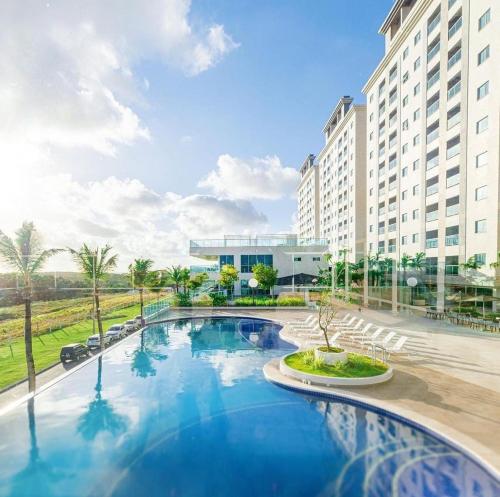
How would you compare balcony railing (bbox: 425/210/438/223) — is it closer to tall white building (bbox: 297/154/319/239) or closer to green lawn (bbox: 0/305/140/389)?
green lawn (bbox: 0/305/140/389)

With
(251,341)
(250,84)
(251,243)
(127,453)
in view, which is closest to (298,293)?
(251,243)

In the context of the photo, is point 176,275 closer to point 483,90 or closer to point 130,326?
point 130,326

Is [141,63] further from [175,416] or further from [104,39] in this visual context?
[175,416]

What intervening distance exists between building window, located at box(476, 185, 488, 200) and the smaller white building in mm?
15766

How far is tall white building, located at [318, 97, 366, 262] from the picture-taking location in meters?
39.8

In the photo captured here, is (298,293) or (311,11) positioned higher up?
(311,11)

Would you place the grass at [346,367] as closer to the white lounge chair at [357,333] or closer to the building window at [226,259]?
the white lounge chair at [357,333]

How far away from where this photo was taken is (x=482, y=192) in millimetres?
20406

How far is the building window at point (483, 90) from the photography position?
66.0 ft

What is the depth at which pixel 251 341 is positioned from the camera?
1584 centimetres

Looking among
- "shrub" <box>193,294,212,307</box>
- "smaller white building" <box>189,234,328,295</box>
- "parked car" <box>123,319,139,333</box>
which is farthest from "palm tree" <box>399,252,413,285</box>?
"parked car" <box>123,319,139,333</box>

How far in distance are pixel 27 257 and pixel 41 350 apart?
8.49 m

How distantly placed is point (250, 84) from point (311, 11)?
4691 millimetres

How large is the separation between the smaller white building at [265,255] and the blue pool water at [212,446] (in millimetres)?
22190
